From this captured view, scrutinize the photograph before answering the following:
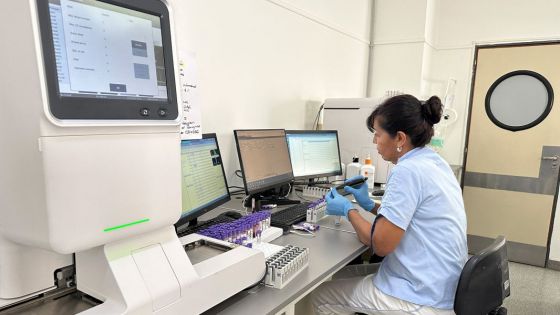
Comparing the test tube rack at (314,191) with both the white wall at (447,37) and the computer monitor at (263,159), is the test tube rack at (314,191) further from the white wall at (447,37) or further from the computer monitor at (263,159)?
the white wall at (447,37)

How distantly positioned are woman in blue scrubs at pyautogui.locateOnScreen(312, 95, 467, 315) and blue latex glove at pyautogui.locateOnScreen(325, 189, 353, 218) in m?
0.11

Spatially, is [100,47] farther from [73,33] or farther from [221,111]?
[221,111]

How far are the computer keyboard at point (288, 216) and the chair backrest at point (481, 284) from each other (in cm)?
68

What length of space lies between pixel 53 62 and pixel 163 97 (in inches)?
8.3

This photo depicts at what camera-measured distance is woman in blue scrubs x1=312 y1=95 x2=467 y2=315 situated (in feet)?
4.27

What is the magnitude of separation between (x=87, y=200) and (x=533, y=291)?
3.47 meters

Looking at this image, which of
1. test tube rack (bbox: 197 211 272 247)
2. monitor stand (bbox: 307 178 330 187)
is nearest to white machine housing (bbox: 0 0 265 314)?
test tube rack (bbox: 197 211 272 247)

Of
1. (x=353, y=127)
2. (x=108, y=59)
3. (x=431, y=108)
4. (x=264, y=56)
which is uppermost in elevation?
(x=264, y=56)

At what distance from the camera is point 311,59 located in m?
2.80

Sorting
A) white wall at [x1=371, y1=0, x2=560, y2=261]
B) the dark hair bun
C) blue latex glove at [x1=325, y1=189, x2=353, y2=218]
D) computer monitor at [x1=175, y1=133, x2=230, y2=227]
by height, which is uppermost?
white wall at [x1=371, y1=0, x2=560, y2=261]

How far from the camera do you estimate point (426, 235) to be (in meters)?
1.34

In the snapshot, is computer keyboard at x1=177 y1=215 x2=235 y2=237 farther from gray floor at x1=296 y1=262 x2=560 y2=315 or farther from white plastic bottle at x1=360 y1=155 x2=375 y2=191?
gray floor at x1=296 y1=262 x2=560 y2=315

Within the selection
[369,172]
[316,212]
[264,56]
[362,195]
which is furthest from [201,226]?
[369,172]

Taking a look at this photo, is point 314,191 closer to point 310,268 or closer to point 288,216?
point 288,216
